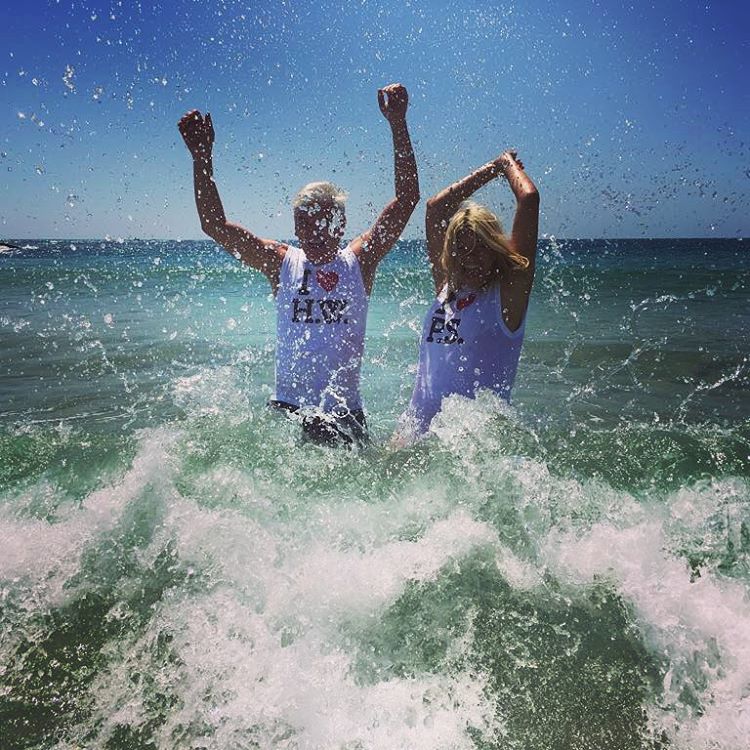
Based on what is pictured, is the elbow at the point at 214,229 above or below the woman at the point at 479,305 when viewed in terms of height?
above

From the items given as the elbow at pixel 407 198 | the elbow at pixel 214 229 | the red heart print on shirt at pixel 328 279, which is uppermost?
the elbow at pixel 407 198

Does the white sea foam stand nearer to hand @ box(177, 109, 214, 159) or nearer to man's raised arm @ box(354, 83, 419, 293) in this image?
man's raised arm @ box(354, 83, 419, 293)

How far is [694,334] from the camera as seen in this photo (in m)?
12.2

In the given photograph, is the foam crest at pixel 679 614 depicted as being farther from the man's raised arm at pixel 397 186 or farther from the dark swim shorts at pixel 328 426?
the man's raised arm at pixel 397 186

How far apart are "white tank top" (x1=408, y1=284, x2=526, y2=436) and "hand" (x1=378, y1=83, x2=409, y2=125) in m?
1.27

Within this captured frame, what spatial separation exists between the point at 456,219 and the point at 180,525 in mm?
2282

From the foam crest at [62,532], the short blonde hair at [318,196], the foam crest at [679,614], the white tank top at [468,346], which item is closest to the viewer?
the foam crest at [679,614]

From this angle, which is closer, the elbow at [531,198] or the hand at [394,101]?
the elbow at [531,198]

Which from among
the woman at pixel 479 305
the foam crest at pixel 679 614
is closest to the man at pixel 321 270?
the woman at pixel 479 305

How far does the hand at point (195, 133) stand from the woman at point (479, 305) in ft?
5.62

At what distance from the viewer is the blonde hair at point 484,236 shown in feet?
11.0

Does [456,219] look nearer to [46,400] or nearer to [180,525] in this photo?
[180,525]

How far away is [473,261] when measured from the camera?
11.3ft

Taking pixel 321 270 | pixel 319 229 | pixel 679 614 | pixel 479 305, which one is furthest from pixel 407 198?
pixel 679 614
